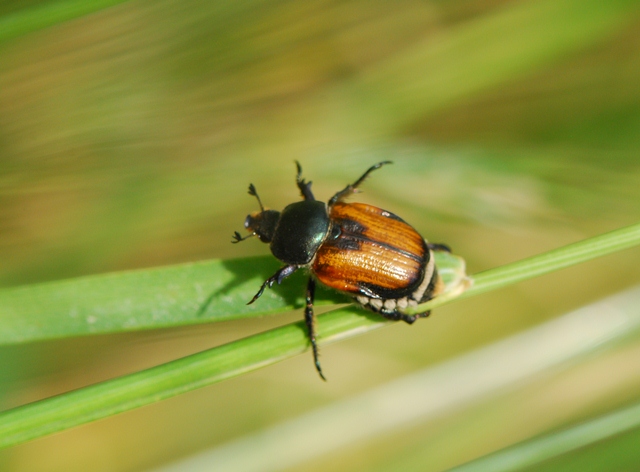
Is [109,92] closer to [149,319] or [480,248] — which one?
[149,319]

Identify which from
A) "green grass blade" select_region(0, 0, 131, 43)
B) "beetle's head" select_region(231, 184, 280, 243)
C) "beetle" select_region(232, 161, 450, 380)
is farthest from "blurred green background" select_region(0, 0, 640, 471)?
"beetle" select_region(232, 161, 450, 380)

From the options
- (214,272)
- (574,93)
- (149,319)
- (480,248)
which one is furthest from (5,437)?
(574,93)

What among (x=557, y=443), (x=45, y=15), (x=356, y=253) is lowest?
(x=557, y=443)

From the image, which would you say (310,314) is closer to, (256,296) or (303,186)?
(256,296)

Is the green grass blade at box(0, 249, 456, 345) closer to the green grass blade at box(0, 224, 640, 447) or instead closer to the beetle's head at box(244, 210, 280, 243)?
the green grass blade at box(0, 224, 640, 447)

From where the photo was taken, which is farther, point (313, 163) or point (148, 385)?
point (313, 163)

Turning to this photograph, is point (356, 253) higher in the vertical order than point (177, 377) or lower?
lower

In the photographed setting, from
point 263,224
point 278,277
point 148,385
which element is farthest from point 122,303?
point 263,224
